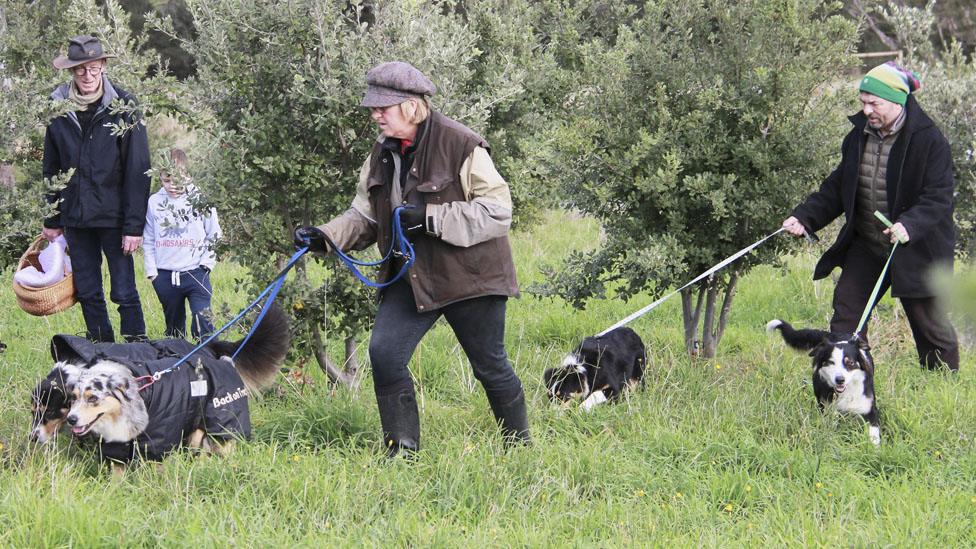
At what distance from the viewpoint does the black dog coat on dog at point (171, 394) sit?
15.0 ft

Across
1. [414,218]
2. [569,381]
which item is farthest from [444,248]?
[569,381]

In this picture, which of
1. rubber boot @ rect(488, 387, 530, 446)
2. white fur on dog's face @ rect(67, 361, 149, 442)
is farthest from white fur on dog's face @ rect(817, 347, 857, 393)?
white fur on dog's face @ rect(67, 361, 149, 442)

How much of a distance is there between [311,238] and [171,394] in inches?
40.3

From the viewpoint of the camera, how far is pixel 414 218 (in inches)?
173

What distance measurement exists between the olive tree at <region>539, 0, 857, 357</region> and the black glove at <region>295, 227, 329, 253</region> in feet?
7.10

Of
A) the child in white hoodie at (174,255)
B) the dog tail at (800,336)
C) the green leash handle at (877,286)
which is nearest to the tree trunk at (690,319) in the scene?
the dog tail at (800,336)

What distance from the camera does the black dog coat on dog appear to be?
458 cm

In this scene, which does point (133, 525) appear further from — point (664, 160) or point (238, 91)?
point (664, 160)

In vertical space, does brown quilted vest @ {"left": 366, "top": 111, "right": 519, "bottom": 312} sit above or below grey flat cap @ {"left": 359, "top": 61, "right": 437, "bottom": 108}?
below

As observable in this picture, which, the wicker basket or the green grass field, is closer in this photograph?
the green grass field

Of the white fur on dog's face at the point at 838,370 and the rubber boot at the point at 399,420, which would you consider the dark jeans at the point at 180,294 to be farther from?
the white fur on dog's face at the point at 838,370

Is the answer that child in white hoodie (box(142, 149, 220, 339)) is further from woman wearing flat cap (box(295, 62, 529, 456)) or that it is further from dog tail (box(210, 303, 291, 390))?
woman wearing flat cap (box(295, 62, 529, 456))

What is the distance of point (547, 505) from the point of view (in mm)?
4371

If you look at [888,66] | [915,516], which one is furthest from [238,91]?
[915,516]
